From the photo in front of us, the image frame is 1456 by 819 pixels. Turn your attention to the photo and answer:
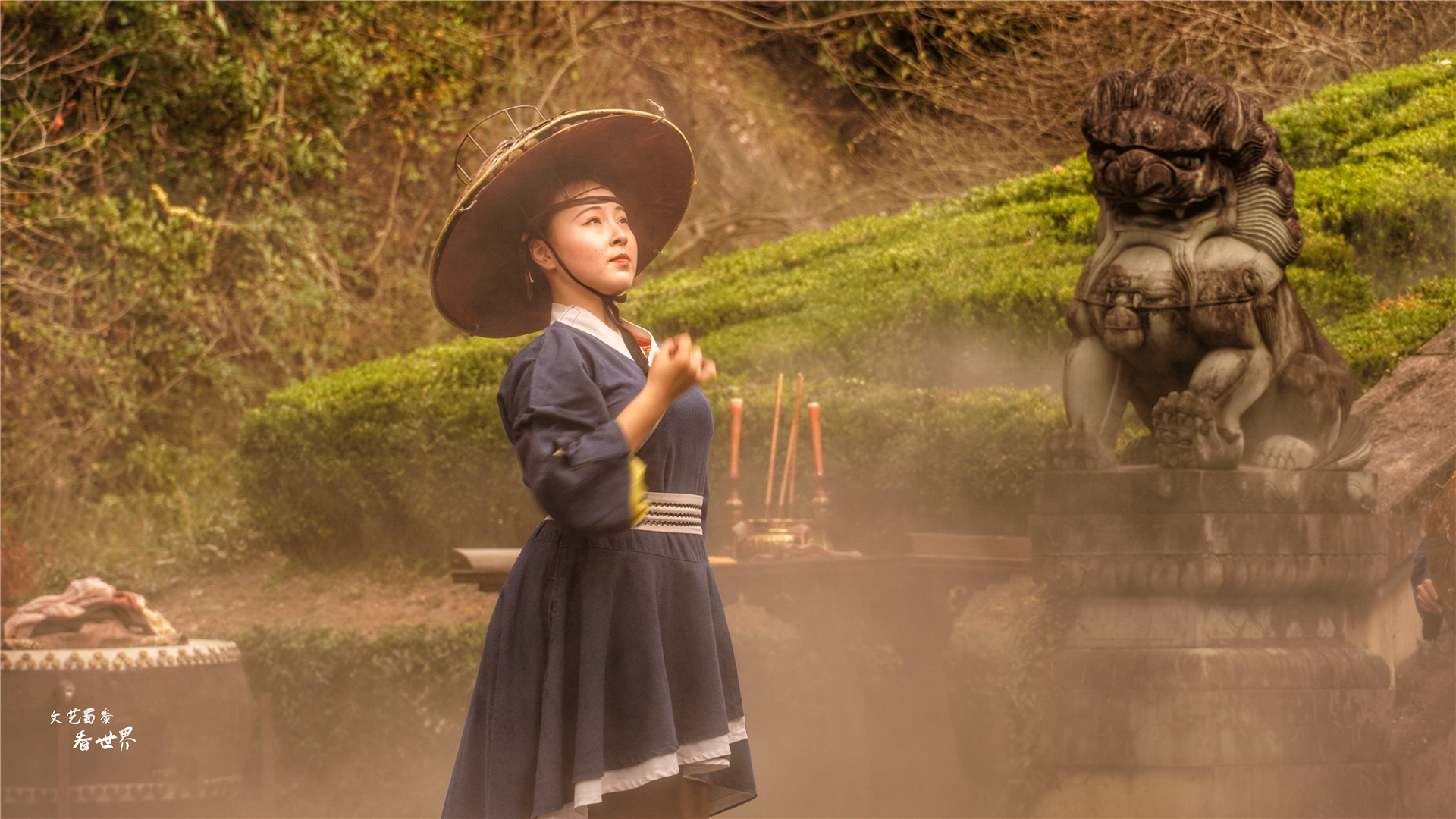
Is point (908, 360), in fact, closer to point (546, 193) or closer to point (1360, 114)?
point (1360, 114)

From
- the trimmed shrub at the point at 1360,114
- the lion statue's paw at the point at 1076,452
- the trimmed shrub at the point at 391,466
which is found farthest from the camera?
the trimmed shrub at the point at 1360,114

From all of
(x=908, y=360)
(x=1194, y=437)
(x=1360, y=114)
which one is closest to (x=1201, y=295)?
(x=1194, y=437)

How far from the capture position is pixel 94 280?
8703 millimetres

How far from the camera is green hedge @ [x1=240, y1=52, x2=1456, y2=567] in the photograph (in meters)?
5.51

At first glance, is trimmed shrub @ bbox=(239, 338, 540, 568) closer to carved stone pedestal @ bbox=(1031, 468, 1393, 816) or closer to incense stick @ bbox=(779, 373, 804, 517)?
incense stick @ bbox=(779, 373, 804, 517)

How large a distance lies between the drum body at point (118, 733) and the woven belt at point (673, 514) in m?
3.59

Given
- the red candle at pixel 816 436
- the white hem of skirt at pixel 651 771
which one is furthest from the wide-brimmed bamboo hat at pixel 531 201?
the red candle at pixel 816 436

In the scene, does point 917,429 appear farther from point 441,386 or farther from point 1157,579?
point 441,386

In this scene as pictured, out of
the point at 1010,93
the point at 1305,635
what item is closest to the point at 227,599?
the point at 1305,635

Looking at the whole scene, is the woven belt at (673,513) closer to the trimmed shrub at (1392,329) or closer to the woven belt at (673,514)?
the woven belt at (673,514)

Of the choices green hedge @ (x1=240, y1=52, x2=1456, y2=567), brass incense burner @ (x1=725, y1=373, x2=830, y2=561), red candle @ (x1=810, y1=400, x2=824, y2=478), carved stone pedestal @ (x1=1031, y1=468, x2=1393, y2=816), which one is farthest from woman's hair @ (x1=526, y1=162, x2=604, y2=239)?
green hedge @ (x1=240, y1=52, x2=1456, y2=567)

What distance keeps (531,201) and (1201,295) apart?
222 centimetres

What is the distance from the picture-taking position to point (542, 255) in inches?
84.4

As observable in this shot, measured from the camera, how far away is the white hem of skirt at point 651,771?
6.10ft
